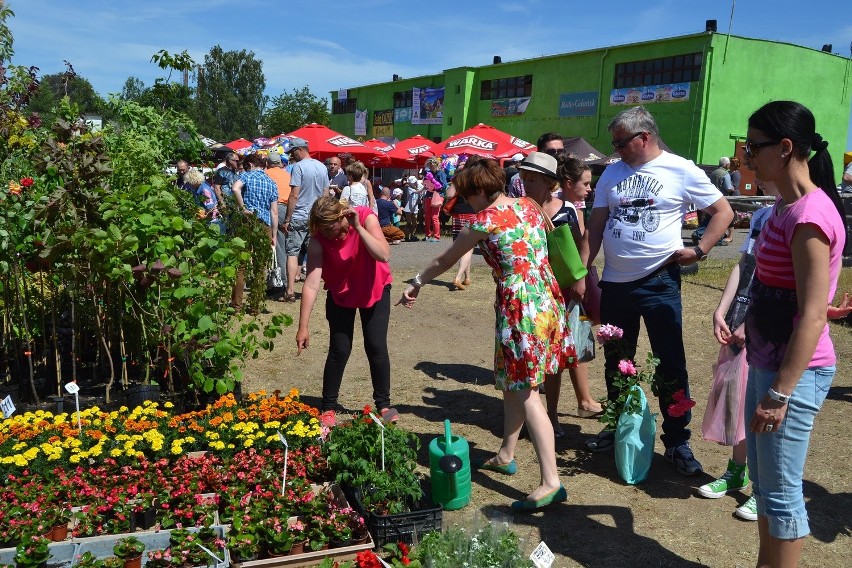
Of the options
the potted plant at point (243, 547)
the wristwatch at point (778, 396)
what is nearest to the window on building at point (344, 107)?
the potted plant at point (243, 547)

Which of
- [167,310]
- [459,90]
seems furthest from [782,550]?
[459,90]

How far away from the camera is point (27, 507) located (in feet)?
10.0

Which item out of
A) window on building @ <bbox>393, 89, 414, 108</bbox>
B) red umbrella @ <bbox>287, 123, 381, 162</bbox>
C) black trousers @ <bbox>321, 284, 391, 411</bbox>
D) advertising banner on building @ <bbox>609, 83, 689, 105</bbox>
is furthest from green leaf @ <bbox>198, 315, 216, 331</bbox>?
window on building @ <bbox>393, 89, 414, 108</bbox>

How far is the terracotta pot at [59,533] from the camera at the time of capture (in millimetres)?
2924

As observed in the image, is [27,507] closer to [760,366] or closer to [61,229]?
[61,229]

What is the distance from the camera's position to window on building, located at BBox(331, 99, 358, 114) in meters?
44.8

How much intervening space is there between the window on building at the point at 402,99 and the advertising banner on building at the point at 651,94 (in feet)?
45.8

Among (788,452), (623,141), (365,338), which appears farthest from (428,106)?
(788,452)

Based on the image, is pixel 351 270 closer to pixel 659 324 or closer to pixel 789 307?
pixel 659 324

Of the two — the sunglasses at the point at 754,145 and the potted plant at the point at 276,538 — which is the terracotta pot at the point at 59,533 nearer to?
the potted plant at the point at 276,538

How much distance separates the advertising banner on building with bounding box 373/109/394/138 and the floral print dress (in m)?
37.3

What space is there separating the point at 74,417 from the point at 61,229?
1.04 m

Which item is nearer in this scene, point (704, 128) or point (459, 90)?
point (704, 128)

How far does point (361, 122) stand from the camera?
1681 inches
